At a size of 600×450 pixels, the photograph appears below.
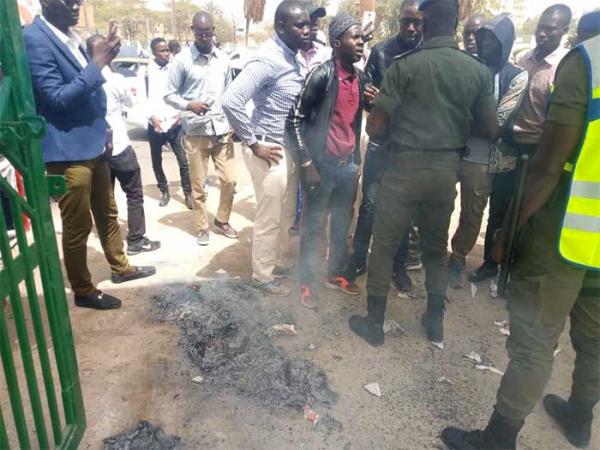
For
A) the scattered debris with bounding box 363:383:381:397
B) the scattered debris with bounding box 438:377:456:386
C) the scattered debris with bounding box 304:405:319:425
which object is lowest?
the scattered debris with bounding box 438:377:456:386

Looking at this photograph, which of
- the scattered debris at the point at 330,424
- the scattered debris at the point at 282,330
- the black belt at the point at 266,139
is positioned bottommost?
the scattered debris at the point at 282,330

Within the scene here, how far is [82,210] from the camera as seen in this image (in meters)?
2.96

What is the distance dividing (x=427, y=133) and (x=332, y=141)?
84cm

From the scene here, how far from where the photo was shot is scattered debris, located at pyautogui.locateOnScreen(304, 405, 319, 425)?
2.30m

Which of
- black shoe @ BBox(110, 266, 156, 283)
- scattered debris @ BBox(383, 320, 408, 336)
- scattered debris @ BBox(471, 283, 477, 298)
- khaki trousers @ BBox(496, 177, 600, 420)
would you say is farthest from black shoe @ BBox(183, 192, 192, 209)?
khaki trousers @ BBox(496, 177, 600, 420)

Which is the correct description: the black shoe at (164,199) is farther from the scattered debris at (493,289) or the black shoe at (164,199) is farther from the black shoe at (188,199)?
the scattered debris at (493,289)

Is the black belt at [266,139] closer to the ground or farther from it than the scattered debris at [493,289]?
farther from it

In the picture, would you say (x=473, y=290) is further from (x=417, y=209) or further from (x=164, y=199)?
(x=164, y=199)

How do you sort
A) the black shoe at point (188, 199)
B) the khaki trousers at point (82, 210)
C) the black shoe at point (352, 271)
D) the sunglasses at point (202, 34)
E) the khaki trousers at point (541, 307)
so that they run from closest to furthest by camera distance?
the khaki trousers at point (541, 307), the khaki trousers at point (82, 210), the black shoe at point (352, 271), the sunglasses at point (202, 34), the black shoe at point (188, 199)

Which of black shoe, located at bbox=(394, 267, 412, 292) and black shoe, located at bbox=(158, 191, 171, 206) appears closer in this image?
black shoe, located at bbox=(394, 267, 412, 292)

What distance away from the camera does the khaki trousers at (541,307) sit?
1.89 m

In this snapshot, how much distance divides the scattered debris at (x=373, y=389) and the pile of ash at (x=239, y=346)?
0.67ft

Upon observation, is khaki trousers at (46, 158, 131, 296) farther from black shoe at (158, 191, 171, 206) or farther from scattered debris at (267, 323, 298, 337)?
black shoe at (158, 191, 171, 206)

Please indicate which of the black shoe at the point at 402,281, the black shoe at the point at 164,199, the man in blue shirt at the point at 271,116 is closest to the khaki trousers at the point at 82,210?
the man in blue shirt at the point at 271,116
